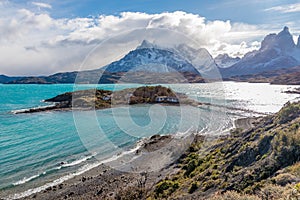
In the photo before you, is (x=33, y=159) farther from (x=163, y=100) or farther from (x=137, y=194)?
(x=163, y=100)

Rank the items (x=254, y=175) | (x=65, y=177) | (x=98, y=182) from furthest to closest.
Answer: (x=65, y=177), (x=98, y=182), (x=254, y=175)

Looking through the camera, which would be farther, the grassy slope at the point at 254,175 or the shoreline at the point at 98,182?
the shoreline at the point at 98,182

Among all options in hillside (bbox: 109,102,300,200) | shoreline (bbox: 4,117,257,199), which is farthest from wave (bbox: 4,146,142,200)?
hillside (bbox: 109,102,300,200)

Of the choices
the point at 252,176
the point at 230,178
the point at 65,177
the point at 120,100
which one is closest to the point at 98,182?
the point at 65,177

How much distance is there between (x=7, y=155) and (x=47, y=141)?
6.27 meters

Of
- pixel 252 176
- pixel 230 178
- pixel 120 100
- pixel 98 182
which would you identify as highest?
pixel 120 100

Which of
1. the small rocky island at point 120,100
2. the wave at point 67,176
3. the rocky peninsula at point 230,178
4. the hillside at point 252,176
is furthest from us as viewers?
the small rocky island at point 120,100

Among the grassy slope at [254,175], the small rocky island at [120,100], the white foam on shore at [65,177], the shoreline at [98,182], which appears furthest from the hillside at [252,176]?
the small rocky island at [120,100]

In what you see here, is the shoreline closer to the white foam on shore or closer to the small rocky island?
the white foam on shore

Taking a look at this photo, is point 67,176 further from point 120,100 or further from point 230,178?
point 120,100

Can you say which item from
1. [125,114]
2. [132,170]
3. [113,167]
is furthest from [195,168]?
[125,114]

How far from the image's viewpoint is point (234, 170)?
41.1ft

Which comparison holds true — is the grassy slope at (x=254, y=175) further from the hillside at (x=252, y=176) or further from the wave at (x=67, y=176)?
the wave at (x=67, y=176)

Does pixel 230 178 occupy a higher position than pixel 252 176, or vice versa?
pixel 252 176
